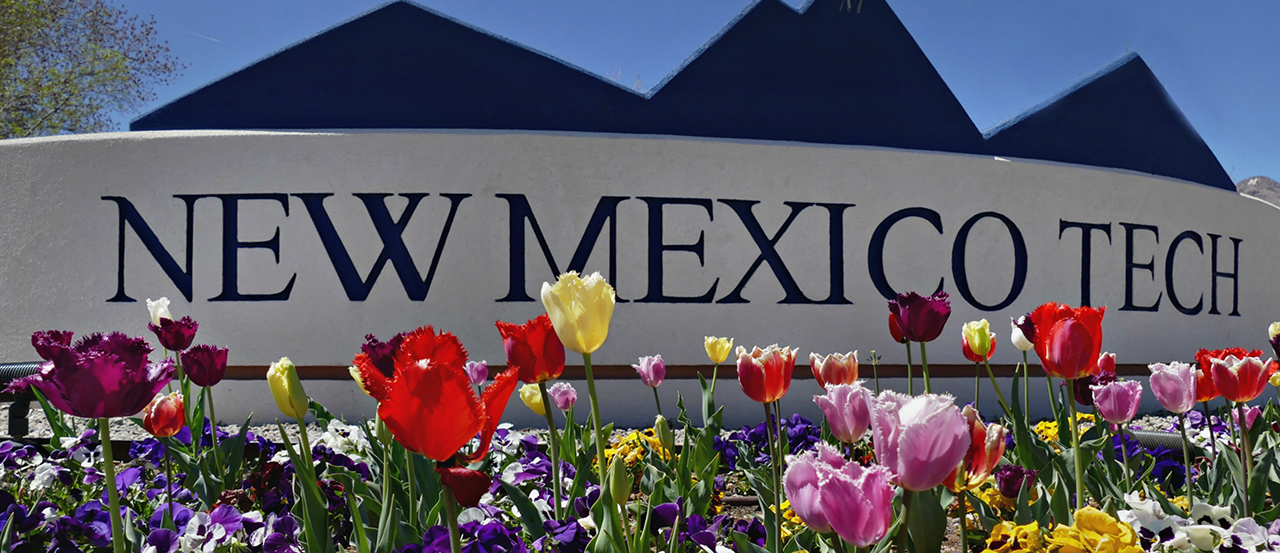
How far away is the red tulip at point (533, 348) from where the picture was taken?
1278 mm

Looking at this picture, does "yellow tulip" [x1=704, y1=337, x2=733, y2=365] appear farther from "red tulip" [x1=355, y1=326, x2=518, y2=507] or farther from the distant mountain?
the distant mountain

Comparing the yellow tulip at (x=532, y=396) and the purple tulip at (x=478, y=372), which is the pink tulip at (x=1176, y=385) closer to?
the yellow tulip at (x=532, y=396)

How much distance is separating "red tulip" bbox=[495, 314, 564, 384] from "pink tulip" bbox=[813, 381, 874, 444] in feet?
1.51

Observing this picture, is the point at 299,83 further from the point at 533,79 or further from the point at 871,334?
the point at 871,334

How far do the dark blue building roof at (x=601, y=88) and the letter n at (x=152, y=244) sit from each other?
40.1 inches

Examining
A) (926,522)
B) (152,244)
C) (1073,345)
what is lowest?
(926,522)

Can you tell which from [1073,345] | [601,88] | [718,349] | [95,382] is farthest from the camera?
[601,88]

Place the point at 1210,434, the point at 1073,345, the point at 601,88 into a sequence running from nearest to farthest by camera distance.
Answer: the point at 1073,345
the point at 1210,434
the point at 601,88

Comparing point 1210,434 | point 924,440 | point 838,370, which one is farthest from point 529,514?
point 1210,434

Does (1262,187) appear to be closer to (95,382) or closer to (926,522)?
(926,522)

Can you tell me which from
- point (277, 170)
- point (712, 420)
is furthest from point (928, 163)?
point (277, 170)

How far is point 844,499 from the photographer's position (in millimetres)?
690

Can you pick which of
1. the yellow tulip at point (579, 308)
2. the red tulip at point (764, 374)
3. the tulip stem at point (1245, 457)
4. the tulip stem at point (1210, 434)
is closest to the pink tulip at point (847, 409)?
the red tulip at point (764, 374)

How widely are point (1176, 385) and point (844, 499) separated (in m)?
1.11
